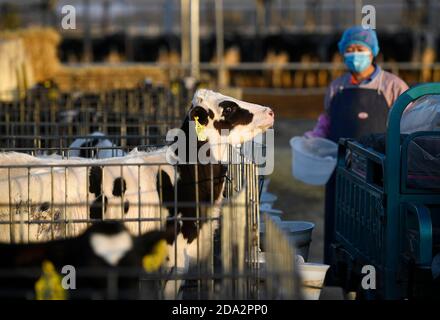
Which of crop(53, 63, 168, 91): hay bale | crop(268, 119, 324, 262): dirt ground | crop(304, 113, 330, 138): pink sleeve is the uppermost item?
crop(304, 113, 330, 138): pink sleeve

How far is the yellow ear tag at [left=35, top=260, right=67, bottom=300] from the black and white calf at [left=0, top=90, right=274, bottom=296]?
1.95 m

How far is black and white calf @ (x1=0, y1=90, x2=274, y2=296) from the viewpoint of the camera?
6.07 metres

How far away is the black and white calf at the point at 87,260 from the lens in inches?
160

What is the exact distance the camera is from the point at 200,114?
6.98 m

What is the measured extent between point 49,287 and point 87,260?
16.5 inches

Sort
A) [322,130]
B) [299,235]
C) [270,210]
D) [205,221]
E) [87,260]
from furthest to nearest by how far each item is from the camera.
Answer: [322,130], [270,210], [299,235], [205,221], [87,260]

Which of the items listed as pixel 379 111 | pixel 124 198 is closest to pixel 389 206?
pixel 124 198

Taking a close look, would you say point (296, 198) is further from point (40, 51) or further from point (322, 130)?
point (40, 51)

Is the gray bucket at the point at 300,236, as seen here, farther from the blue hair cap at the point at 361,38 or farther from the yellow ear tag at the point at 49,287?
the yellow ear tag at the point at 49,287

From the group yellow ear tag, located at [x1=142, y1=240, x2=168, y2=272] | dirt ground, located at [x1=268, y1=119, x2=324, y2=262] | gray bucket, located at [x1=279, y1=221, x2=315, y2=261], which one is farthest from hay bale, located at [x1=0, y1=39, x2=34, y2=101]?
yellow ear tag, located at [x1=142, y1=240, x2=168, y2=272]

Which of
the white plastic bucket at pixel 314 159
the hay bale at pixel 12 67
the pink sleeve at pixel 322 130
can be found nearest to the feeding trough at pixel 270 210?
the white plastic bucket at pixel 314 159

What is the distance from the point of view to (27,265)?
4.16m

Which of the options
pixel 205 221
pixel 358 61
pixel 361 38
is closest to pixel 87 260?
pixel 205 221

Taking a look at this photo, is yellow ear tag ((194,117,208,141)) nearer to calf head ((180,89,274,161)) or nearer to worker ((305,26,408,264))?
calf head ((180,89,274,161))
